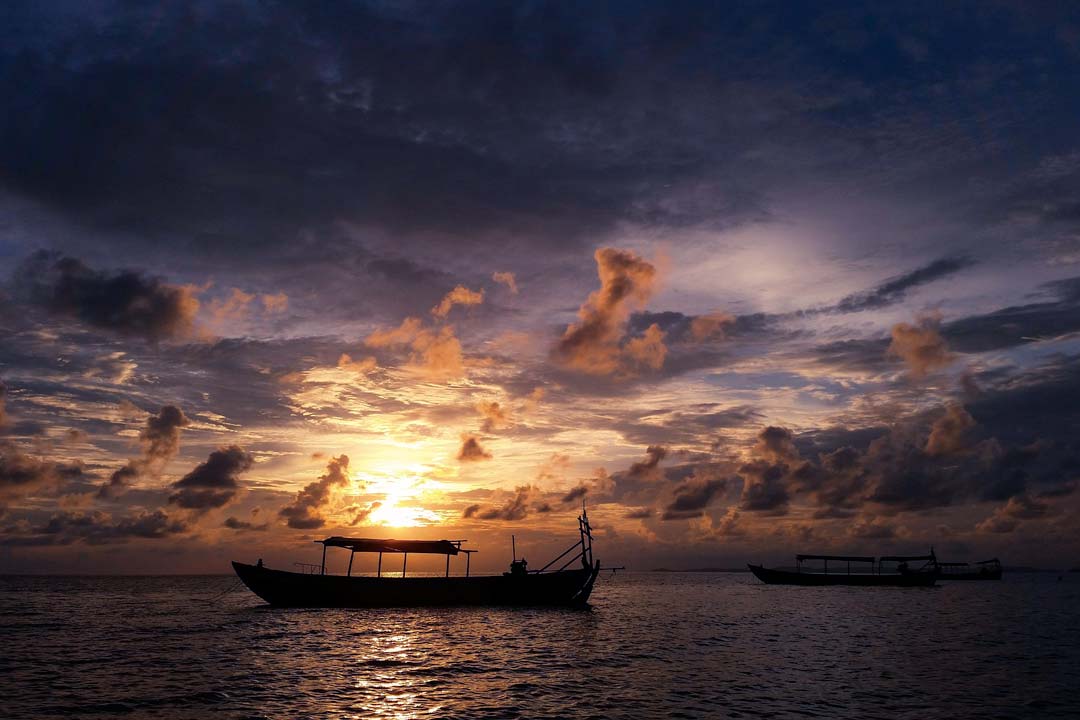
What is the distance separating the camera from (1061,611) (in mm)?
85250

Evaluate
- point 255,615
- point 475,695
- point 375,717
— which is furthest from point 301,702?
point 255,615

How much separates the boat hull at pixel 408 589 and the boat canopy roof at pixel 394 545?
261cm

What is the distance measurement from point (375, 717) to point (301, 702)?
4520 mm

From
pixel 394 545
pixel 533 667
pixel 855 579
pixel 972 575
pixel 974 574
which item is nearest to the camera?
pixel 533 667

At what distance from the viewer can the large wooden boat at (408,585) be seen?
6562 cm

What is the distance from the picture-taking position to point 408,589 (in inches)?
2613

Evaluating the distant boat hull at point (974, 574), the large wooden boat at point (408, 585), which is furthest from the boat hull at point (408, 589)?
the distant boat hull at point (974, 574)

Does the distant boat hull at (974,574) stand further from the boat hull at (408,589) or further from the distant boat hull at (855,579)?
the boat hull at (408,589)

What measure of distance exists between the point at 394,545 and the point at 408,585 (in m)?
4.14

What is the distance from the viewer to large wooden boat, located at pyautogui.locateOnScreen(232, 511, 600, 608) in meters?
→ 65.6

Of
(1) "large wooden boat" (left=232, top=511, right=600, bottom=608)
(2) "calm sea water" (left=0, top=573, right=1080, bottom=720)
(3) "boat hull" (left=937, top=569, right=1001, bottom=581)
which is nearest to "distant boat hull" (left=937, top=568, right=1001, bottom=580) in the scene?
(3) "boat hull" (left=937, top=569, right=1001, bottom=581)

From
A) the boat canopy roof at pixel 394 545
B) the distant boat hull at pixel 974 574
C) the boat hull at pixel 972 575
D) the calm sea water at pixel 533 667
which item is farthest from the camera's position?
the distant boat hull at pixel 974 574

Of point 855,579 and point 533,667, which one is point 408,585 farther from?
point 855,579

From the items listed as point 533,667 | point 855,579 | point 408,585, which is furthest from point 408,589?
point 855,579
